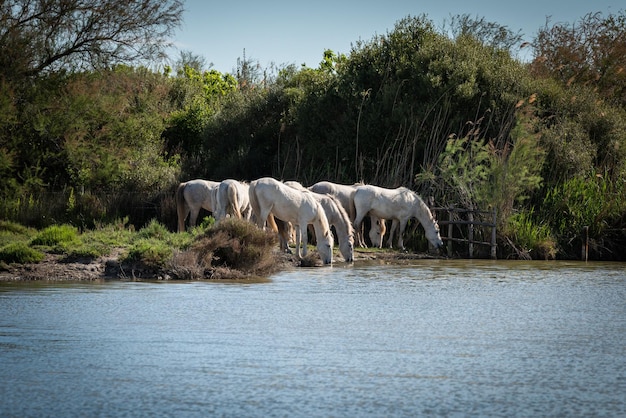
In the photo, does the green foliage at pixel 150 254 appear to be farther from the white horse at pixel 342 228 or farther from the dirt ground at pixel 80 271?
the white horse at pixel 342 228

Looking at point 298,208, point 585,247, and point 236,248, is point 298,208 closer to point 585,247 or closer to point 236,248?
point 236,248

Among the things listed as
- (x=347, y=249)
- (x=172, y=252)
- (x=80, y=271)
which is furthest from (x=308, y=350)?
(x=347, y=249)

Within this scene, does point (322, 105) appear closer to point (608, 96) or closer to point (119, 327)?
point (608, 96)

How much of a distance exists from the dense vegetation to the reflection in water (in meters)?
8.82

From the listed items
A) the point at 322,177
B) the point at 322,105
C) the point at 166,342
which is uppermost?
the point at 322,105

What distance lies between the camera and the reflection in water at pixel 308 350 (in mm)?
7418

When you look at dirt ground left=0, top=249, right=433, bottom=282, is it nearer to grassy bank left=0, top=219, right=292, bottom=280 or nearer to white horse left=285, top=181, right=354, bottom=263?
grassy bank left=0, top=219, right=292, bottom=280

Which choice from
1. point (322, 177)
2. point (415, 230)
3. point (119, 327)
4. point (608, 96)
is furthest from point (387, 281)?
point (608, 96)

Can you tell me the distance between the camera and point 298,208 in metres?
19.5

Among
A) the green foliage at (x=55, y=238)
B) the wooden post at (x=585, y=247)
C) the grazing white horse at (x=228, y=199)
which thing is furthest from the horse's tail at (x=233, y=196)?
the wooden post at (x=585, y=247)

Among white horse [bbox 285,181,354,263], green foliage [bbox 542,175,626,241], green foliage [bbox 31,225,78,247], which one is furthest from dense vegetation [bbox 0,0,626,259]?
green foliage [bbox 31,225,78,247]

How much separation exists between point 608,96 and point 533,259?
40.7ft

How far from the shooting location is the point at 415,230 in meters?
24.7

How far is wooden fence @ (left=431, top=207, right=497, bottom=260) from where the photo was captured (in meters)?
22.9
